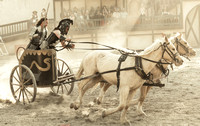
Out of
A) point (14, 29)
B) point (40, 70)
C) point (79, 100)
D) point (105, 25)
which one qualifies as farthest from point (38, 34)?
point (14, 29)

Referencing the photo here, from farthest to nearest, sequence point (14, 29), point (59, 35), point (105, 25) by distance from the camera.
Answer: point (14, 29)
point (105, 25)
point (59, 35)

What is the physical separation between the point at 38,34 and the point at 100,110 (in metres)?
2.53

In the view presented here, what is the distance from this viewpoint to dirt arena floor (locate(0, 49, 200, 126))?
6766 mm

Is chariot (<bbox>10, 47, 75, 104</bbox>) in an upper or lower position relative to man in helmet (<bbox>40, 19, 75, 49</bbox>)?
lower

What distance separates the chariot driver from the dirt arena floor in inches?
59.8

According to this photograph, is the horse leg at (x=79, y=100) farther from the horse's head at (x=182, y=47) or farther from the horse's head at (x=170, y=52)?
the horse's head at (x=182, y=47)

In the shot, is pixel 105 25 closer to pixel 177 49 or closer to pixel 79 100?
pixel 177 49

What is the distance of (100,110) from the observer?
305 inches

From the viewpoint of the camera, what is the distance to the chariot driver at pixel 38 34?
8320 mm

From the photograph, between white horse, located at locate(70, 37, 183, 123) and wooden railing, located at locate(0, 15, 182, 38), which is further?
wooden railing, located at locate(0, 15, 182, 38)

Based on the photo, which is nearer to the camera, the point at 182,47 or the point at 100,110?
the point at 100,110

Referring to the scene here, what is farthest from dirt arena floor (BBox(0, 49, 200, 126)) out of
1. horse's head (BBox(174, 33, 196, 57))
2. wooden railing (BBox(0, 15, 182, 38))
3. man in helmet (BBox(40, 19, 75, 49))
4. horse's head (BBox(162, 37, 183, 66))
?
wooden railing (BBox(0, 15, 182, 38))

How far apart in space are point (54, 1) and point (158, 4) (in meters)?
7.37

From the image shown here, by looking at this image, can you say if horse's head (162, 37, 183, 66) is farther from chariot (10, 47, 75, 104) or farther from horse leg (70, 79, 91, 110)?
chariot (10, 47, 75, 104)
